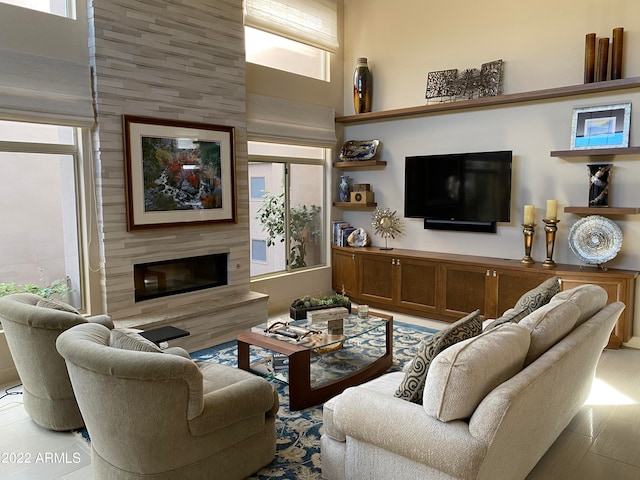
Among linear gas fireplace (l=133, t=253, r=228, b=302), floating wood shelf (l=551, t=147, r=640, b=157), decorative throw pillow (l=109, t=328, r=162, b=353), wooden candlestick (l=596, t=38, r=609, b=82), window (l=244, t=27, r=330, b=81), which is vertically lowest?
linear gas fireplace (l=133, t=253, r=228, b=302)

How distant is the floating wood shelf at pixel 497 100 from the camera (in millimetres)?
4340

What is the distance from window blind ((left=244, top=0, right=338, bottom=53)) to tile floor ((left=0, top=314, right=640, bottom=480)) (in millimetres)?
4499

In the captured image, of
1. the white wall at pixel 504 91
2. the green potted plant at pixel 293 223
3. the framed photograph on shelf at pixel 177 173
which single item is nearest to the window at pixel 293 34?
the white wall at pixel 504 91

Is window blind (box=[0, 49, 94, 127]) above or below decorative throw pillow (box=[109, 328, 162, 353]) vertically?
above

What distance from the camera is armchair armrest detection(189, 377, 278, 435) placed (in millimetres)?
2189

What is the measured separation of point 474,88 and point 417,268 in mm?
2189

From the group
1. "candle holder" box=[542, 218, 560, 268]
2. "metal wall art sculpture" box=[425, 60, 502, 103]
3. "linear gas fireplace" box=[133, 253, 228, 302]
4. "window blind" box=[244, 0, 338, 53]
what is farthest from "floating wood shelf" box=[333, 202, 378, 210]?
"candle holder" box=[542, 218, 560, 268]

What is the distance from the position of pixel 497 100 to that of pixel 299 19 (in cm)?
265

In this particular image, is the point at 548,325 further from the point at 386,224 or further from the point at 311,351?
the point at 386,224

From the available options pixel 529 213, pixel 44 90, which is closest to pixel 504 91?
pixel 529 213

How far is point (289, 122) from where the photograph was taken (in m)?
5.79

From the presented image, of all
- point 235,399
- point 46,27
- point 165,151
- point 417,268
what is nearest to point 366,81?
point 417,268

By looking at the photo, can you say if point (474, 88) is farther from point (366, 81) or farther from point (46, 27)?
point (46, 27)

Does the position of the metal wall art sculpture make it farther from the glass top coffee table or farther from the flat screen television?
the glass top coffee table
